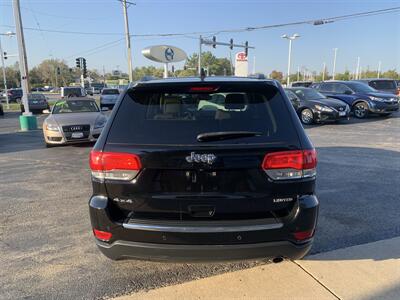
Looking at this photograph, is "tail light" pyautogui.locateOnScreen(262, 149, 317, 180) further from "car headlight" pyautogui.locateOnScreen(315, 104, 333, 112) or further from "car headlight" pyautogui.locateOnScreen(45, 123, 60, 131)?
"car headlight" pyautogui.locateOnScreen(315, 104, 333, 112)

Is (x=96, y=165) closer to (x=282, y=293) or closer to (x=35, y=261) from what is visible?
(x=35, y=261)

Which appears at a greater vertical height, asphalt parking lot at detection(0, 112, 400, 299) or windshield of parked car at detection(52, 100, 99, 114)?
windshield of parked car at detection(52, 100, 99, 114)

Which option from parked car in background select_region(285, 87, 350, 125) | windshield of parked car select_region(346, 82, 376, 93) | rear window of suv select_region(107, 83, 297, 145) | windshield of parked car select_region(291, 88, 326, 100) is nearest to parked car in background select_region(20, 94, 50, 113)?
windshield of parked car select_region(291, 88, 326, 100)

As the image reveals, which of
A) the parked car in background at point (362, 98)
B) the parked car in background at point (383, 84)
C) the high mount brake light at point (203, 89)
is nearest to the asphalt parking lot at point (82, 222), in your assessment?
the high mount brake light at point (203, 89)

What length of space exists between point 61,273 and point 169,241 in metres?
1.43

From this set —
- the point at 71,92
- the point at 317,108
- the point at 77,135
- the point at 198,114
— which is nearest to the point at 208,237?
the point at 198,114

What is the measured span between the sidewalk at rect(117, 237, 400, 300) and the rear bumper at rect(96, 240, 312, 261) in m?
0.51

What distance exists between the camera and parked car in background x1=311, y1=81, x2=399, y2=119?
16.9 m

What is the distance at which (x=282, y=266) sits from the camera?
3441 millimetres

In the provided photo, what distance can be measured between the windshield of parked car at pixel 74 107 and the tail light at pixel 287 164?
1000cm

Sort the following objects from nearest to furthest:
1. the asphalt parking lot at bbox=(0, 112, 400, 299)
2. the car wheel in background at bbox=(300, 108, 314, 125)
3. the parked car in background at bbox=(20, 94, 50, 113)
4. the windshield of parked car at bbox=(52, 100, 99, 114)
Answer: the asphalt parking lot at bbox=(0, 112, 400, 299) < the windshield of parked car at bbox=(52, 100, 99, 114) < the car wheel in background at bbox=(300, 108, 314, 125) < the parked car in background at bbox=(20, 94, 50, 113)

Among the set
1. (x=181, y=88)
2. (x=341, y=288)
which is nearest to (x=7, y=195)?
(x=181, y=88)

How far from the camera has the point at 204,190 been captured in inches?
104

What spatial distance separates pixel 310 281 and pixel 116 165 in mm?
2009
